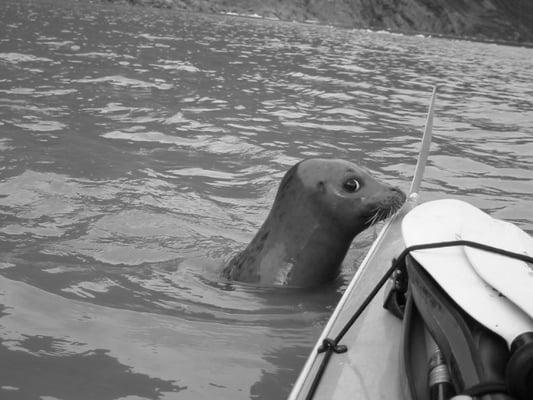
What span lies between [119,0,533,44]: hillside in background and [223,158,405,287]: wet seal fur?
53035 mm

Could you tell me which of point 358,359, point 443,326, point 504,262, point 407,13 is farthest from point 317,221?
point 407,13

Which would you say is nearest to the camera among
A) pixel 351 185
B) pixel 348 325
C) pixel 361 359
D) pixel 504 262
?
pixel 504 262

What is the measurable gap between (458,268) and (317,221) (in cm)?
188

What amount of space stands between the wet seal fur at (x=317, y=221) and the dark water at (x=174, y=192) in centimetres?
15

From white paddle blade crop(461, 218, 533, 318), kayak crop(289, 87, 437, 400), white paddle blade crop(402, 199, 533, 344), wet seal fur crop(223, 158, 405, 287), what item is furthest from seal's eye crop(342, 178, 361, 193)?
white paddle blade crop(461, 218, 533, 318)

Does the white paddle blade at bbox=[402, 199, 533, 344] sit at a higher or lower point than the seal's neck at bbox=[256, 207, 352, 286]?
higher

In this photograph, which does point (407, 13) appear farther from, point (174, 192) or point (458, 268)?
point (458, 268)

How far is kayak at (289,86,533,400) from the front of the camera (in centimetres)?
185

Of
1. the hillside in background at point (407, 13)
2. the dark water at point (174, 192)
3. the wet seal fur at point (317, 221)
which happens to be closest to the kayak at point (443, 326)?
the dark water at point (174, 192)

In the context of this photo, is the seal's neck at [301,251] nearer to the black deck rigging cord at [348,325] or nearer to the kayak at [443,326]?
the kayak at [443,326]

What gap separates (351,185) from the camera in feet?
13.4

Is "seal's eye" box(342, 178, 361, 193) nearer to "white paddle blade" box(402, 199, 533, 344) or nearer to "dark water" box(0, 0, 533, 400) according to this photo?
"dark water" box(0, 0, 533, 400)

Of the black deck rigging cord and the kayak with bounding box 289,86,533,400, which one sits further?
the black deck rigging cord

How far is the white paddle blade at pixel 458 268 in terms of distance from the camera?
1.93 m
